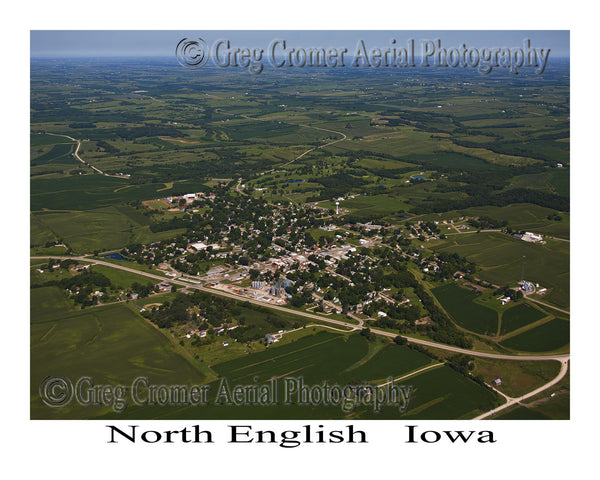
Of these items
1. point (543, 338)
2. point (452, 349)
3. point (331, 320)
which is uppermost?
point (331, 320)

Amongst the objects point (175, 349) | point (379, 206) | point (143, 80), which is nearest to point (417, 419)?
point (175, 349)

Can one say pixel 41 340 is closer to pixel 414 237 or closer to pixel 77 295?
pixel 77 295

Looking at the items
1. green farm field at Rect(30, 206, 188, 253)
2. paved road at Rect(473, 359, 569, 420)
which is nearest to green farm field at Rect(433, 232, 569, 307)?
A: paved road at Rect(473, 359, 569, 420)

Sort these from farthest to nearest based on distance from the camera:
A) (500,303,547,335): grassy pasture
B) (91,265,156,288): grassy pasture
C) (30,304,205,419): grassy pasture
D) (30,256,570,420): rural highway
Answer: (91,265,156,288): grassy pasture → (500,303,547,335): grassy pasture → (30,304,205,419): grassy pasture → (30,256,570,420): rural highway

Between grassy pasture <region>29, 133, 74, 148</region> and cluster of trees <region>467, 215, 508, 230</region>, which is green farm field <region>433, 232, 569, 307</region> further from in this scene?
grassy pasture <region>29, 133, 74, 148</region>

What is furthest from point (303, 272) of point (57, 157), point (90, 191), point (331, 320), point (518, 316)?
point (57, 157)

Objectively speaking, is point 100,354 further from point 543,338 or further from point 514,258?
point 514,258
